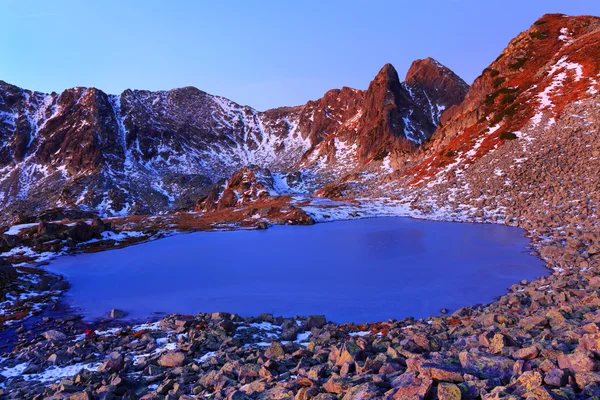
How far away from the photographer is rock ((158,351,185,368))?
40.5 feet

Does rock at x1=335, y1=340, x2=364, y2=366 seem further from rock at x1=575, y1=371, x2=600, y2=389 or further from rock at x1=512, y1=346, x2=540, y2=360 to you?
rock at x1=575, y1=371, x2=600, y2=389

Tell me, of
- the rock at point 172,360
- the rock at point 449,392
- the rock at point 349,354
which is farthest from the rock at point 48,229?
the rock at point 449,392

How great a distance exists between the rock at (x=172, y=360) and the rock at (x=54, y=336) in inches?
305

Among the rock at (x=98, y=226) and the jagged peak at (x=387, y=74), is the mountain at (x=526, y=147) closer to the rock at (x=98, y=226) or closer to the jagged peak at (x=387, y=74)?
the rock at (x=98, y=226)

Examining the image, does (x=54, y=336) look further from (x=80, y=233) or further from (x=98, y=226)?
(x=98, y=226)

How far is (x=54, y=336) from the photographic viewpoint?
17562 millimetres

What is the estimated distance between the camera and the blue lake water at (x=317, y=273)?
70.4 ft

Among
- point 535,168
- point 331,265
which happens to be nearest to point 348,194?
point 535,168

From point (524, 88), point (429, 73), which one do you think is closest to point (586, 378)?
point (524, 88)

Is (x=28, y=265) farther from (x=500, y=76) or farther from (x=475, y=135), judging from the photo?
(x=500, y=76)

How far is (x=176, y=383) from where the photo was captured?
10219 mm

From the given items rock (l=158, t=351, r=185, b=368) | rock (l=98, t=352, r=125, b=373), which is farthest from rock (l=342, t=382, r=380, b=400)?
rock (l=98, t=352, r=125, b=373)

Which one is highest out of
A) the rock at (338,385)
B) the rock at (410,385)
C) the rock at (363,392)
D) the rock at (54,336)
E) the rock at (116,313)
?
the rock at (410,385)

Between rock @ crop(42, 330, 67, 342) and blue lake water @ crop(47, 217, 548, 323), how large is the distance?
392cm
